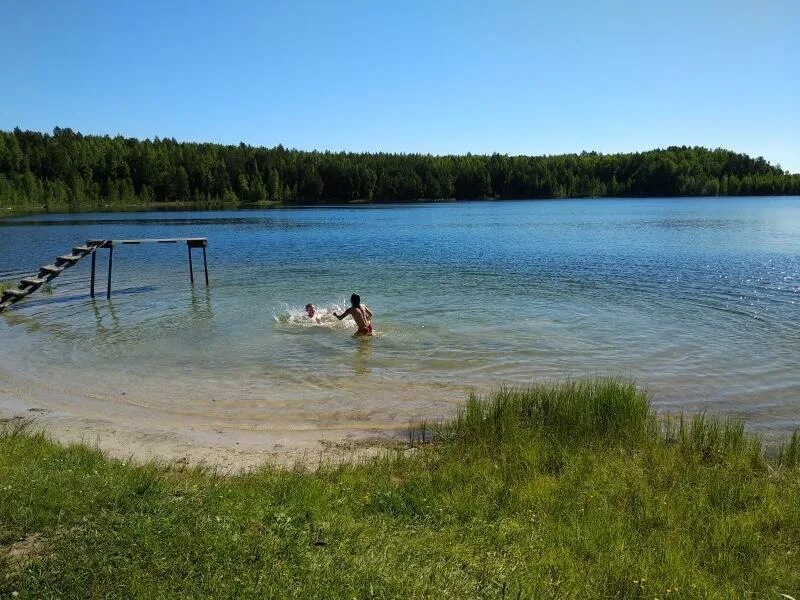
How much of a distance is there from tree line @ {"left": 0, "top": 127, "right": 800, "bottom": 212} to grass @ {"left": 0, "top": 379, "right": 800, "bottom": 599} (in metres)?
138

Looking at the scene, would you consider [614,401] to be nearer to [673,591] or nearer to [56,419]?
[673,591]

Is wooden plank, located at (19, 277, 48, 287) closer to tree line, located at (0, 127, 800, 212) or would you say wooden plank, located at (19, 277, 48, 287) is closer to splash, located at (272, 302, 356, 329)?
splash, located at (272, 302, 356, 329)

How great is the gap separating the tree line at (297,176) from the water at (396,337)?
117070 millimetres

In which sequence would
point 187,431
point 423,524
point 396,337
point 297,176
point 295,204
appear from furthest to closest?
point 297,176, point 295,204, point 396,337, point 187,431, point 423,524

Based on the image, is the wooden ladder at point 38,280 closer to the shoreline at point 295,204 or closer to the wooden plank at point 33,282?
the wooden plank at point 33,282

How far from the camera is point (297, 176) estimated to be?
181m

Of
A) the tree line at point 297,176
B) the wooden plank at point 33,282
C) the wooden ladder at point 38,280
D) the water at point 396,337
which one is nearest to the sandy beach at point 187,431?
the water at point 396,337

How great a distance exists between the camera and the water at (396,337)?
12.9 meters

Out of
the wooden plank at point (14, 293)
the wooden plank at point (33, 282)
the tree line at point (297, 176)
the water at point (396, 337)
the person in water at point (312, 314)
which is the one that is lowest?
the water at point (396, 337)

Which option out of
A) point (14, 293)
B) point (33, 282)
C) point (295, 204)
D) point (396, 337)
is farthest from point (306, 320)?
point (295, 204)

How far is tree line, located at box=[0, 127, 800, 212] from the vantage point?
14388 centimetres

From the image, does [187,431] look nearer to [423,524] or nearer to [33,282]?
[423,524]

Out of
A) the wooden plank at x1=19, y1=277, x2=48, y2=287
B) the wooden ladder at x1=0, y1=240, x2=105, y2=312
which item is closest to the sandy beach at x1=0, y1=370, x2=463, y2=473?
the wooden ladder at x1=0, y1=240, x2=105, y2=312

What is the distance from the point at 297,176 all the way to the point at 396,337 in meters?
169
